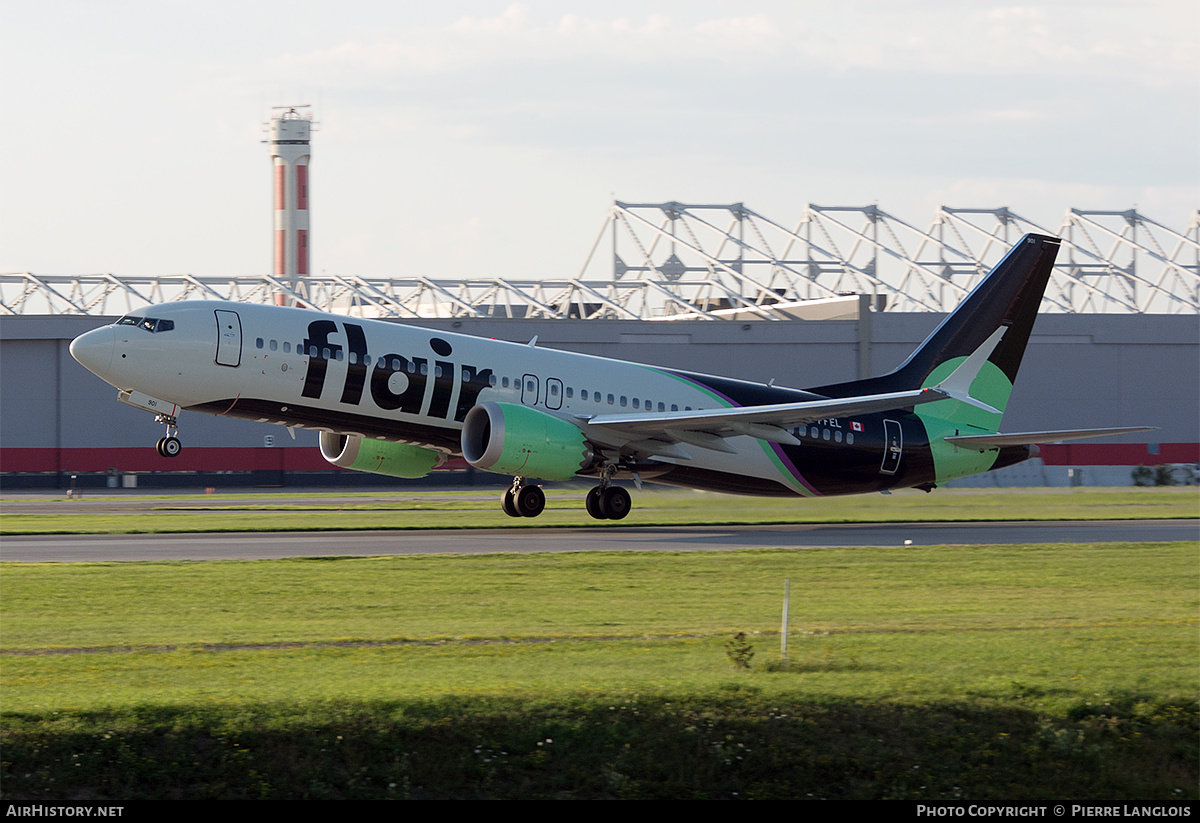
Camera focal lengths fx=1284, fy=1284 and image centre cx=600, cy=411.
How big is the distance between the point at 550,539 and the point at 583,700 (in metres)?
23.9

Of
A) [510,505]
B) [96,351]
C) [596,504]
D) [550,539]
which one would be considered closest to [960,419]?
[596,504]

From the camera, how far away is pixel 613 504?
1439 inches

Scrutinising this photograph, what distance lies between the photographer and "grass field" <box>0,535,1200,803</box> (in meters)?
16.7

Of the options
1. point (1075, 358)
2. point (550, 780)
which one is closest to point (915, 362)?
point (550, 780)

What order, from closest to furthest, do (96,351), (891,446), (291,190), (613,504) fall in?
1. (96,351)
2. (613,504)
3. (891,446)
4. (291,190)

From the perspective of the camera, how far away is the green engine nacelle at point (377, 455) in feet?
115

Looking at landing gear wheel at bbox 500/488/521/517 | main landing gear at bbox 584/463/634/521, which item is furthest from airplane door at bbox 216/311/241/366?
main landing gear at bbox 584/463/634/521

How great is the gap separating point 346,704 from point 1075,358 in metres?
85.6

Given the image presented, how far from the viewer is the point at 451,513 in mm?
54250

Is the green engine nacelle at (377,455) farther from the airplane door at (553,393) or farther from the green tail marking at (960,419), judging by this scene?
the green tail marking at (960,419)

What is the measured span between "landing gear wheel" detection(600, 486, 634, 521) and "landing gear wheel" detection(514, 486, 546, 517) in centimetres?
218

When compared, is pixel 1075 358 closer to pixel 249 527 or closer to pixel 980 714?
pixel 249 527

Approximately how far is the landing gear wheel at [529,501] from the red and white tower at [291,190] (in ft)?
289

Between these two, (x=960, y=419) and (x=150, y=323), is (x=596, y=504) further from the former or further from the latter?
(x=960, y=419)
